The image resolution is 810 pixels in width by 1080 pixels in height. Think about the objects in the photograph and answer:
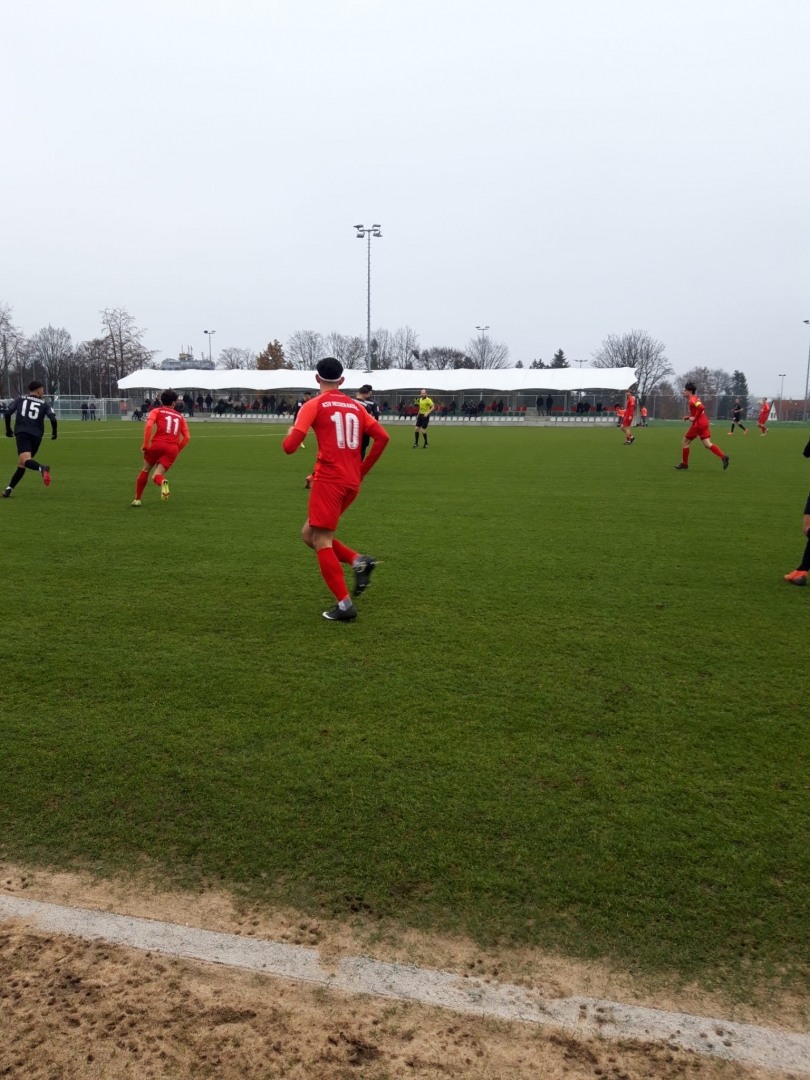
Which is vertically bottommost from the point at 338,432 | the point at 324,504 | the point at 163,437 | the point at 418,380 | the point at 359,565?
the point at 359,565

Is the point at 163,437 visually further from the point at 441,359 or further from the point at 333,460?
the point at 441,359

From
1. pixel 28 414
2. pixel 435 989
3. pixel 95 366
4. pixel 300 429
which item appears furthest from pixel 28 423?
pixel 95 366

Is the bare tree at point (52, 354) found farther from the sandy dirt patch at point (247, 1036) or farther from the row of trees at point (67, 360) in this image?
the sandy dirt patch at point (247, 1036)

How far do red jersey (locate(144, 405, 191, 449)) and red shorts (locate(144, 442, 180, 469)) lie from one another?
5 centimetres

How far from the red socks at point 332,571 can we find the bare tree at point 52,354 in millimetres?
92310

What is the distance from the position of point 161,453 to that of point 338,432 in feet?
22.6

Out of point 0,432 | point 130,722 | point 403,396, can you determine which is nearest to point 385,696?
point 130,722

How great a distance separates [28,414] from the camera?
41.3 ft

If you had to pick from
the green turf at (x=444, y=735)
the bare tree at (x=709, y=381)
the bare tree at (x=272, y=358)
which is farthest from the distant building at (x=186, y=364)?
the green turf at (x=444, y=735)

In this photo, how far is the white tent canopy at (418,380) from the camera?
5791 cm

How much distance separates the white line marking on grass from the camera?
211 cm

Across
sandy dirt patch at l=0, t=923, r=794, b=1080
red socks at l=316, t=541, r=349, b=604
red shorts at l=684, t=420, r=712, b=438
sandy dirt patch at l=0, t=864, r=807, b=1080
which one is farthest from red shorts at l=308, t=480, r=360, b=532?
red shorts at l=684, t=420, r=712, b=438

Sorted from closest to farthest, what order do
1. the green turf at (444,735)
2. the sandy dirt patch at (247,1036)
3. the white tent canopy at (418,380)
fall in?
the sandy dirt patch at (247,1036), the green turf at (444,735), the white tent canopy at (418,380)

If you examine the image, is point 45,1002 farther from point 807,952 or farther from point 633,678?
point 633,678
